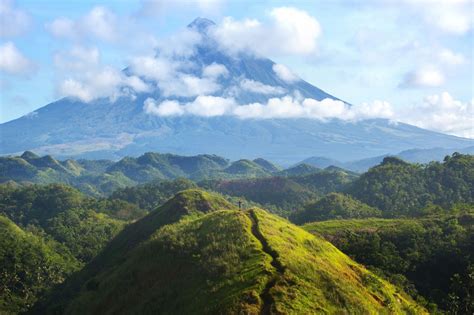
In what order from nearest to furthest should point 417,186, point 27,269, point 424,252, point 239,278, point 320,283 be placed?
point 239,278 < point 320,283 < point 424,252 < point 27,269 < point 417,186

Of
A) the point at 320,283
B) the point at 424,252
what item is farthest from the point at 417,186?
the point at 320,283

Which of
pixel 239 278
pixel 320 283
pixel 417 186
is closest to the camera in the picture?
pixel 239 278

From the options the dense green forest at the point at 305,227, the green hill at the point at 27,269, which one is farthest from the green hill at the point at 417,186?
the green hill at the point at 27,269

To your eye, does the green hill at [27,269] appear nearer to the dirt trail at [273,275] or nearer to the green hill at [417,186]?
the dirt trail at [273,275]

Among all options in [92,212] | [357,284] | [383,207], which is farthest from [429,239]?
[92,212]

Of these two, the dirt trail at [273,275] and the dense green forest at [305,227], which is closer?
the dirt trail at [273,275]

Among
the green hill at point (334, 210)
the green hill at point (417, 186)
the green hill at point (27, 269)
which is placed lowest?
the green hill at point (27, 269)

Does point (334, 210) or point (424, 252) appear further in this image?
point (334, 210)

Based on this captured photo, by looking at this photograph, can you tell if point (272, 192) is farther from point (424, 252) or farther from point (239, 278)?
point (239, 278)
